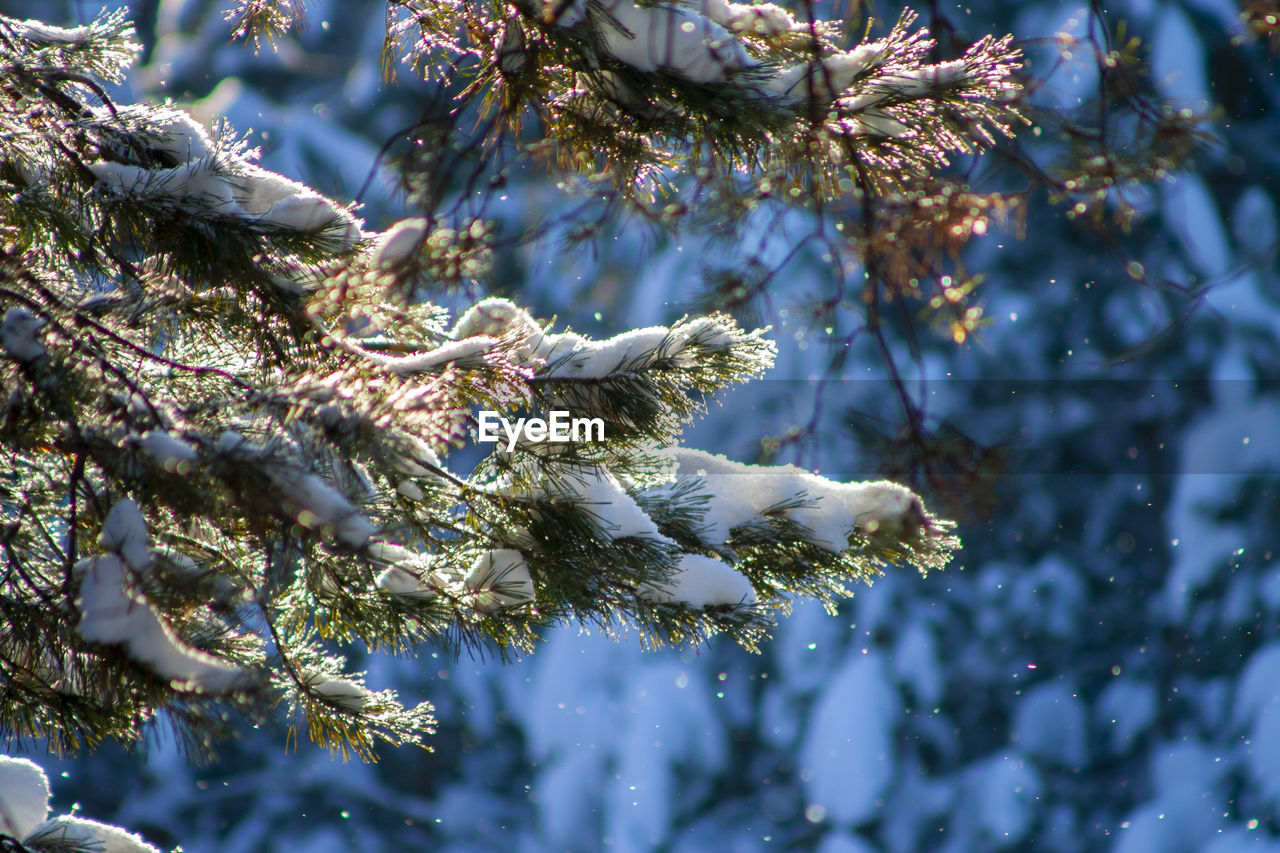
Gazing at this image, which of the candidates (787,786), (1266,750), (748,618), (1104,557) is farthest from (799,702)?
(748,618)

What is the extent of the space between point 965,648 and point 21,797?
19.1 feet

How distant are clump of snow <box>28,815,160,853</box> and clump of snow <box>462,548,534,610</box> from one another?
1.96ft

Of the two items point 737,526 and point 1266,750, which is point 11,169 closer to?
point 737,526

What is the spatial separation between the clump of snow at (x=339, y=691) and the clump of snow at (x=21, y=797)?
1.25ft

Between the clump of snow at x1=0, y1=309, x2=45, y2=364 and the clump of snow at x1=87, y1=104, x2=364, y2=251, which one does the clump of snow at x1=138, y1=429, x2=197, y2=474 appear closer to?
the clump of snow at x1=0, y1=309, x2=45, y2=364

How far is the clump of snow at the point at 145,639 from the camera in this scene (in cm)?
66

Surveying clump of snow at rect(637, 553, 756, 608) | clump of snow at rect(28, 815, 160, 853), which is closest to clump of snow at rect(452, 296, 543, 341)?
clump of snow at rect(637, 553, 756, 608)

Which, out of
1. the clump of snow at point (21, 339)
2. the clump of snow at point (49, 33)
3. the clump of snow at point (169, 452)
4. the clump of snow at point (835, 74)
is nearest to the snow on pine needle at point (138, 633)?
the clump of snow at point (169, 452)

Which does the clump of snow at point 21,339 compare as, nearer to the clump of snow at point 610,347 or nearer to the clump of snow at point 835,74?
the clump of snow at point 610,347

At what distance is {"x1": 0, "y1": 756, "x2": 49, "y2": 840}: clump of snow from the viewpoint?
3.69ft

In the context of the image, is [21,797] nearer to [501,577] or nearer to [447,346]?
[501,577]

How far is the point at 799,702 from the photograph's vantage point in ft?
19.2

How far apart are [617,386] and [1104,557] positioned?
5995mm

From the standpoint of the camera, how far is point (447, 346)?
108 cm
